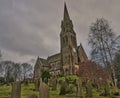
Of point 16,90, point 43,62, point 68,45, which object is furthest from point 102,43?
point 43,62

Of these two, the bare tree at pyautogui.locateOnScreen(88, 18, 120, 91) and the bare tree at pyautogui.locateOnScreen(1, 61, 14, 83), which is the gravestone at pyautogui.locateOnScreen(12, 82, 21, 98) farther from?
the bare tree at pyautogui.locateOnScreen(1, 61, 14, 83)

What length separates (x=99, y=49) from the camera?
2645 centimetres

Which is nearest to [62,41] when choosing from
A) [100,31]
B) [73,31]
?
[73,31]

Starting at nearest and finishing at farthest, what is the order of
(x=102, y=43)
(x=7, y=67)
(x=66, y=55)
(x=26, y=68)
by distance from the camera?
(x=102, y=43) → (x=66, y=55) → (x=7, y=67) → (x=26, y=68)

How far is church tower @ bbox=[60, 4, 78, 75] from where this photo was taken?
65.7 meters

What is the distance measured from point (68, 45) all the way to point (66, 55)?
4.18 metres

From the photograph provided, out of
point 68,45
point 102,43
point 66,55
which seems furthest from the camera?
point 68,45


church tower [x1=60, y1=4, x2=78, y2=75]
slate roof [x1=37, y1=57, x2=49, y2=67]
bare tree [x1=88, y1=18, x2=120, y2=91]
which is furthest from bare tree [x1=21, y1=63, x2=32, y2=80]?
bare tree [x1=88, y1=18, x2=120, y2=91]

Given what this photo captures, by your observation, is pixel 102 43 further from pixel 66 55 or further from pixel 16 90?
pixel 66 55

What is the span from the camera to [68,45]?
2717 inches

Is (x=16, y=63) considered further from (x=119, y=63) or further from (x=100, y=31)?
(x=100, y=31)

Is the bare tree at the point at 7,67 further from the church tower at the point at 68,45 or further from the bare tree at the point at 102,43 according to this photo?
the bare tree at the point at 102,43

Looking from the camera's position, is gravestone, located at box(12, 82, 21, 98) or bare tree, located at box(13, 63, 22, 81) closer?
gravestone, located at box(12, 82, 21, 98)

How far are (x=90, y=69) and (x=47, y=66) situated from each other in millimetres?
40530
